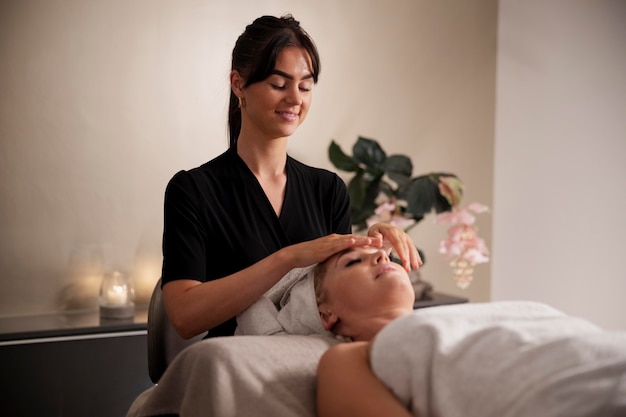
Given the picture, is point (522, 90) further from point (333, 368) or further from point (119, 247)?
point (333, 368)

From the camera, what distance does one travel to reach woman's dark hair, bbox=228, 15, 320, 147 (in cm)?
165

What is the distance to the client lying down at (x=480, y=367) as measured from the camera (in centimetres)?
A: 97

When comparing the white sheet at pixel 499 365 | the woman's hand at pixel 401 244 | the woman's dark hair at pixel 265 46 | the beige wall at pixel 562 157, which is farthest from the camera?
the beige wall at pixel 562 157

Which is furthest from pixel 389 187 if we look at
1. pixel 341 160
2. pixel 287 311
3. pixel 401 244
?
pixel 287 311

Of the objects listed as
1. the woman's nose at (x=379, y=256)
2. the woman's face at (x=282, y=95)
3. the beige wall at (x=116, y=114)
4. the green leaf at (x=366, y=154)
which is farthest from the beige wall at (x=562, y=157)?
the woman's nose at (x=379, y=256)

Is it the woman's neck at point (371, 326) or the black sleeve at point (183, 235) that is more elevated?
the black sleeve at point (183, 235)

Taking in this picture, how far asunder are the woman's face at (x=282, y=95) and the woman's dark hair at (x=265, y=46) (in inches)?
0.6

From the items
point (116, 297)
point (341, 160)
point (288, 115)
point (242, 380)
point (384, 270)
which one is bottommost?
point (116, 297)

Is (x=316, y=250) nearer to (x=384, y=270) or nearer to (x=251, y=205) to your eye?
(x=384, y=270)

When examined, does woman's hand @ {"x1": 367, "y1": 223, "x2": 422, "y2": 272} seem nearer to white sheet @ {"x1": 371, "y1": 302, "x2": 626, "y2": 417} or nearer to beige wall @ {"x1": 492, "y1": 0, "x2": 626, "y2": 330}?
white sheet @ {"x1": 371, "y1": 302, "x2": 626, "y2": 417}

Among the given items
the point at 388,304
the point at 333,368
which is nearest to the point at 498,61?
the point at 388,304

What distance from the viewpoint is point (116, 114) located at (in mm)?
2750

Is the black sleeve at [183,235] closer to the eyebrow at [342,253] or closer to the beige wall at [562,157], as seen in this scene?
the eyebrow at [342,253]

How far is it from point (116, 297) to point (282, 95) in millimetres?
1296
